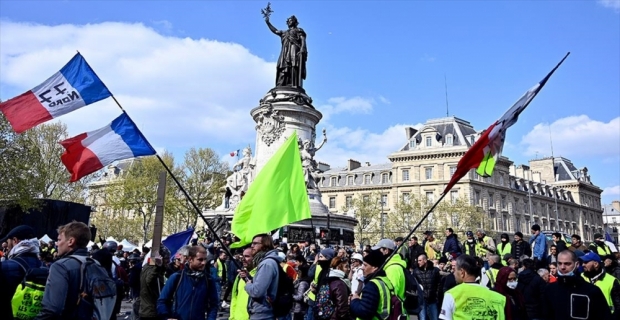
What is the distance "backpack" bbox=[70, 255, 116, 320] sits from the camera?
4.22 meters

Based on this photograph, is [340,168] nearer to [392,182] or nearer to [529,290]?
[392,182]

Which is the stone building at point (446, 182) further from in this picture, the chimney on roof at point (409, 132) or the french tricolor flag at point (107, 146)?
the french tricolor flag at point (107, 146)

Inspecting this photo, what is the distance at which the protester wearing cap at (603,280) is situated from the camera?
636cm

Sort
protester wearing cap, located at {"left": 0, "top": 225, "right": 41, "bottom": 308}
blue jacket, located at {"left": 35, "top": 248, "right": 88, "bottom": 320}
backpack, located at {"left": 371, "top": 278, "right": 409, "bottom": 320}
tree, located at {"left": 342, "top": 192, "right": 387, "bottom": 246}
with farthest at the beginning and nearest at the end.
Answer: tree, located at {"left": 342, "top": 192, "right": 387, "bottom": 246}
backpack, located at {"left": 371, "top": 278, "right": 409, "bottom": 320}
protester wearing cap, located at {"left": 0, "top": 225, "right": 41, "bottom": 308}
blue jacket, located at {"left": 35, "top": 248, "right": 88, "bottom": 320}

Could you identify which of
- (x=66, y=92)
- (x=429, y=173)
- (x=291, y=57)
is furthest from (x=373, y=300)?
(x=429, y=173)

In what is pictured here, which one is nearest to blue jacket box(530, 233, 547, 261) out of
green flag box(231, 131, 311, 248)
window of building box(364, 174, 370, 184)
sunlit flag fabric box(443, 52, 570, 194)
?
sunlit flag fabric box(443, 52, 570, 194)

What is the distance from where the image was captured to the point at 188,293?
580 cm

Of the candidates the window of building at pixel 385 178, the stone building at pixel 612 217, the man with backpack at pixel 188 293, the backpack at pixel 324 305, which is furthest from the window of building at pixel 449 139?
the stone building at pixel 612 217

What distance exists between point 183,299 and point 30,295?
1713mm

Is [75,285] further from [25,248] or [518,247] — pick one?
[518,247]

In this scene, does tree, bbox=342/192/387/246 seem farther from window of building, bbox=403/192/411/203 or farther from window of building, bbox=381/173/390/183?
window of building, bbox=381/173/390/183

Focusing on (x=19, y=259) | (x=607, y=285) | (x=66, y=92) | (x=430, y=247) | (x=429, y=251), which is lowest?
(x=607, y=285)

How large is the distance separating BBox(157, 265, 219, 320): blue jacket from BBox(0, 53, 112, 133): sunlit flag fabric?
4030mm

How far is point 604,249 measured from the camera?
42.1 feet
